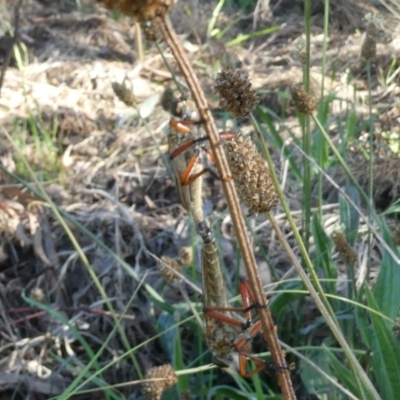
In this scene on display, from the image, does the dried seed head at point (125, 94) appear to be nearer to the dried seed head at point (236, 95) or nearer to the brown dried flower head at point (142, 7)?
the dried seed head at point (236, 95)

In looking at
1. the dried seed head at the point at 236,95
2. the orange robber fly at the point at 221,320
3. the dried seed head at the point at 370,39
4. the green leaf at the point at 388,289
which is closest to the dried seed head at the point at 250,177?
the dried seed head at the point at 236,95

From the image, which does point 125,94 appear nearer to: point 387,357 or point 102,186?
point 387,357

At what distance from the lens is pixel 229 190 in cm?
55

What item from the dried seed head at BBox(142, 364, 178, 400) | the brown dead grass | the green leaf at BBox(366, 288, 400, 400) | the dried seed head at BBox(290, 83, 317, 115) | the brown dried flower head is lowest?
the brown dead grass

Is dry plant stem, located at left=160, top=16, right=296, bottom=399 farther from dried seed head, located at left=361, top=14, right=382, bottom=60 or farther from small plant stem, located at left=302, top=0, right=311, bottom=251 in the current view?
dried seed head, located at left=361, top=14, right=382, bottom=60

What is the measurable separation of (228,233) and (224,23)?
6.84ft

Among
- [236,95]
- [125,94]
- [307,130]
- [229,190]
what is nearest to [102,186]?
[125,94]

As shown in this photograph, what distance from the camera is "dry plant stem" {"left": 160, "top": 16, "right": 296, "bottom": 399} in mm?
461

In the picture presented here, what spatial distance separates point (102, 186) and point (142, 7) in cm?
220

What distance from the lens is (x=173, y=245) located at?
88.8 inches

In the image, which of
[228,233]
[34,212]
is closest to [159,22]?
[228,233]

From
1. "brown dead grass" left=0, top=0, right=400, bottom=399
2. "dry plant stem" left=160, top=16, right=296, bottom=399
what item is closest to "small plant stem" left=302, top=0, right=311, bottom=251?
"brown dead grass" left=0, top=0, right=400, bottom=399

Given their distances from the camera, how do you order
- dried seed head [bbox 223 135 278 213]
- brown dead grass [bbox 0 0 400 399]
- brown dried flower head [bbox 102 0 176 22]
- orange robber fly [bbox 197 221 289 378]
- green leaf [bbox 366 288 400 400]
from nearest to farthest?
brown dried flower head [bbox 102 0 176 22]
dried seed head [bbox 223 135 278 213]
orange robber fly [bbox 197 221 289 378]
green leaf [bbox 366 288 400 400]
brown dead grass [bbox 0 0 400 399]

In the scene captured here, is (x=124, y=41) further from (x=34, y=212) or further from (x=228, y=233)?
(x=228, y=233)
